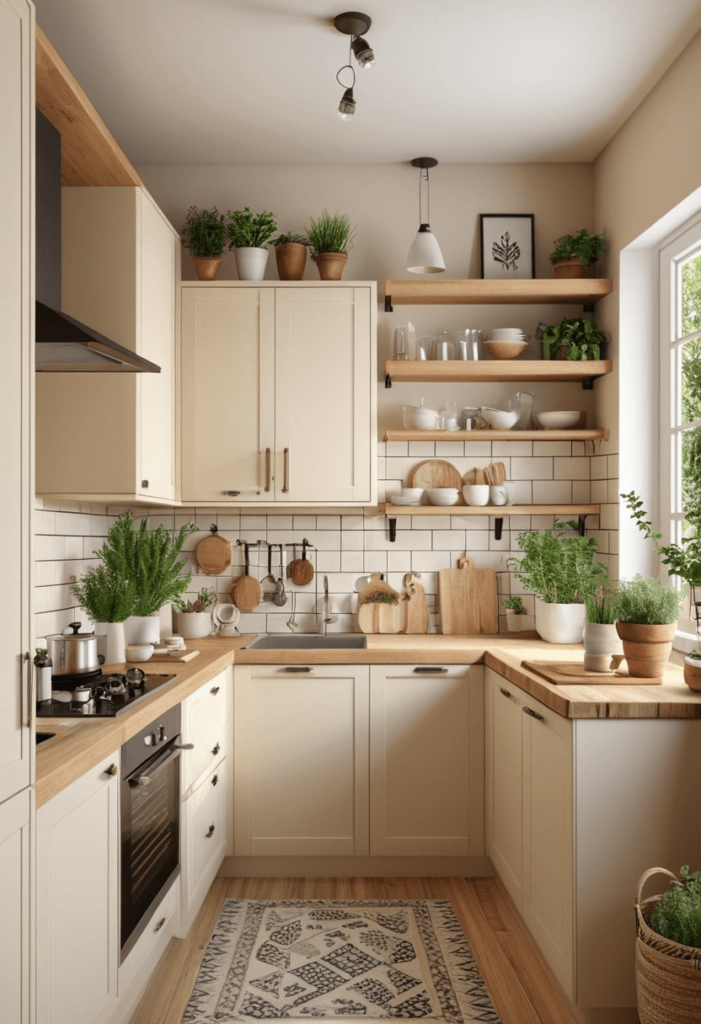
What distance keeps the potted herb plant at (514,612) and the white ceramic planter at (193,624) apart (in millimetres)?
1328

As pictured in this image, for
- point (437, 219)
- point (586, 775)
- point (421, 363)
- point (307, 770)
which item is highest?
point (437, 219)

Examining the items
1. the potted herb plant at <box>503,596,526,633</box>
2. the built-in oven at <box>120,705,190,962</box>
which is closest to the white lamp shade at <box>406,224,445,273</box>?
the potted herb plant at <box>503,596,526,633</box>

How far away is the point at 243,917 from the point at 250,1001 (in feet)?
1.77

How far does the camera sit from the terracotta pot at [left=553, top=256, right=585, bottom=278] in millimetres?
3646

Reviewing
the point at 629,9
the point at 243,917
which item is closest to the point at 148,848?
the point at 243,917

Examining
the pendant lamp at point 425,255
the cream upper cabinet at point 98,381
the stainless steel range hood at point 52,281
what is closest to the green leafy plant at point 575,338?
the pendant lamp at point 425,255

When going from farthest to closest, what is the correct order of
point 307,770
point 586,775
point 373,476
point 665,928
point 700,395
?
1. point 373,476
2. point 307,770
3. point 700,395
4. point 586,775
5. point 665,928

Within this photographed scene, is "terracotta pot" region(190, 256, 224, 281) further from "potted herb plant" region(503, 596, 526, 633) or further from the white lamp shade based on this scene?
"potted herb plant" region(503, 596, 526, 633)

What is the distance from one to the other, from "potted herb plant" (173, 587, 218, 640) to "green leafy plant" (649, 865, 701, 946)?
2.19 m

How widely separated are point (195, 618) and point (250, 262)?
1.55 meters

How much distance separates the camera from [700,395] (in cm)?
267

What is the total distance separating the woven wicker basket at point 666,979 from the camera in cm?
187

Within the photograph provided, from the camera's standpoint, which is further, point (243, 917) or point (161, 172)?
point (161, 172)

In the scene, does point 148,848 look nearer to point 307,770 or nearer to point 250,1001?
point 250,1001
